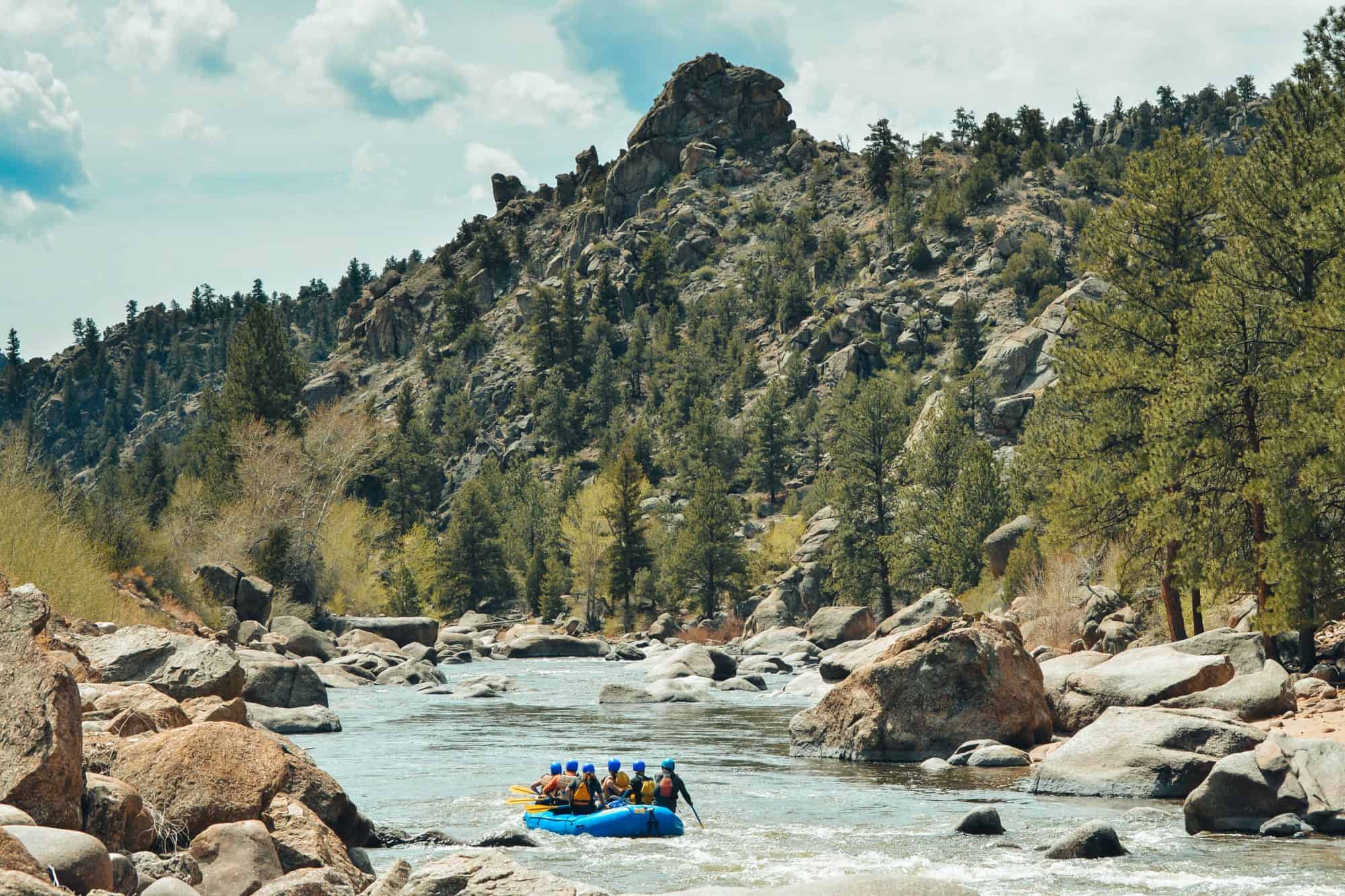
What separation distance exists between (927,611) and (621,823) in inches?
827

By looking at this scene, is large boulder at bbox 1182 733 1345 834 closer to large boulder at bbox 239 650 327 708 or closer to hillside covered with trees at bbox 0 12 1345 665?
hillside covered with trees at bbox 0 12 1345 665

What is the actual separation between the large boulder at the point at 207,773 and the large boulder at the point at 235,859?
573mm

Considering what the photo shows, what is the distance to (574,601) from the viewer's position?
8144 cm

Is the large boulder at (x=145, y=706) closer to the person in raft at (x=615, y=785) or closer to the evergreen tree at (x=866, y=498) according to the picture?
the person in raft at (x=615, y=785)

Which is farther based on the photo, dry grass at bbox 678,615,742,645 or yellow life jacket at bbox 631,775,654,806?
dry grass at bbox 678,615,742,645

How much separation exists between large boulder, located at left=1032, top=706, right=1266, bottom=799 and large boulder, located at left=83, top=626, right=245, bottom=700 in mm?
12525

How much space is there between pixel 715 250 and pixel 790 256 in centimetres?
1867

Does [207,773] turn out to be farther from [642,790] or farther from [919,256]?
[919,256]

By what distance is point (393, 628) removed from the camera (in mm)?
48281

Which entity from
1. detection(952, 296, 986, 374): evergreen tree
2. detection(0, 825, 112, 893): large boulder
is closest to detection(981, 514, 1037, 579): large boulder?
detection(0, 825, 112, 893): large boulder

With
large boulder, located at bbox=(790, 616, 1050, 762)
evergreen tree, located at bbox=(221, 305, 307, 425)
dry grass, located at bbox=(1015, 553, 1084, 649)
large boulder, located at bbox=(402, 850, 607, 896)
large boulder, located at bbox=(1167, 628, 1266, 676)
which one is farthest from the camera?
evergreen tree, located at bbox=(221, 305, 307, 425)

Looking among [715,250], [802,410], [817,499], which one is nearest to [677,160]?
[715,250]

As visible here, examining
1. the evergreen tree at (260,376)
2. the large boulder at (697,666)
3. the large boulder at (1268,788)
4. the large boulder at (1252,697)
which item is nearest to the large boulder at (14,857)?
the large boulder at (1268,788)

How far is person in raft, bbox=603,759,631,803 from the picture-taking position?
15.1 meters
